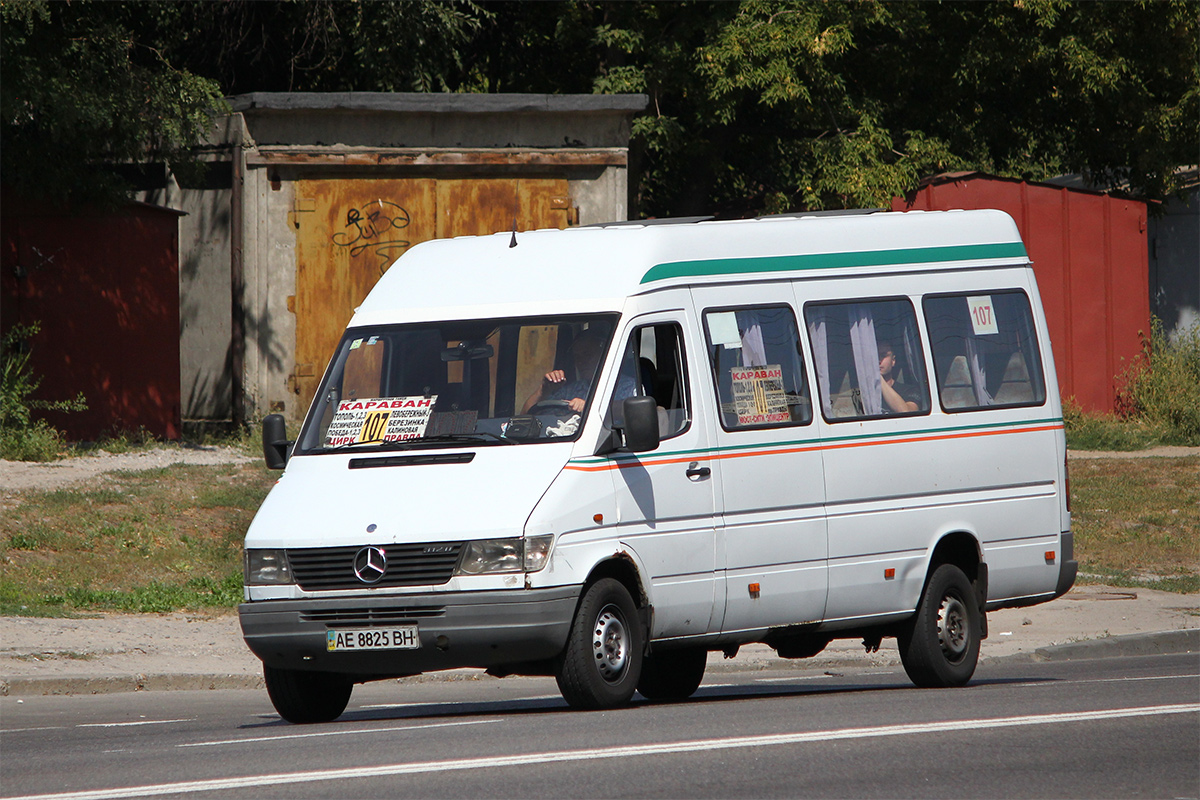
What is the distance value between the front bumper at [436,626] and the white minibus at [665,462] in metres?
0.01

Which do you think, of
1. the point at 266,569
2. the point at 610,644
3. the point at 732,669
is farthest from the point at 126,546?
the point at 610,644

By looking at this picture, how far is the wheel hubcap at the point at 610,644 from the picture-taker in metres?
9.02

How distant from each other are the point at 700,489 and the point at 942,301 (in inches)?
99.1

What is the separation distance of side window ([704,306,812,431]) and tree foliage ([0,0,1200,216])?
13.1 m

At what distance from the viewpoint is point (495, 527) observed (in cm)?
867

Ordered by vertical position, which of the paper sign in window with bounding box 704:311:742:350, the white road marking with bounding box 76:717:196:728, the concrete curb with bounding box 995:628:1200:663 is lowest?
the concrete curb with bounding box 995:628:1200:663

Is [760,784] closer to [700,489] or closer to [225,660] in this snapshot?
[700,489]

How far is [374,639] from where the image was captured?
8836 mm

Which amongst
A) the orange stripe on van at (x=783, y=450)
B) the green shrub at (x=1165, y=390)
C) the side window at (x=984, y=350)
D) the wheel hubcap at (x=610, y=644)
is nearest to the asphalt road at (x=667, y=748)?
the wheel hubcap at (x=610, y=644)

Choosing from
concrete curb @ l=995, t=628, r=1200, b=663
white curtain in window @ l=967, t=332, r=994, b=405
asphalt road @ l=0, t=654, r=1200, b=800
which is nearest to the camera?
asphalt road @ l=0, t=654, r=1200, b=800

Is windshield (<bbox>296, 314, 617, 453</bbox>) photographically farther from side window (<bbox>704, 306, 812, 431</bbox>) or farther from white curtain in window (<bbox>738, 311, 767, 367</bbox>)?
white curtain in window (<bbox>738, 311, 767, 367</bbox>)

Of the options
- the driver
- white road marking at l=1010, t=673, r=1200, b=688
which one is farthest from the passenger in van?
the driver

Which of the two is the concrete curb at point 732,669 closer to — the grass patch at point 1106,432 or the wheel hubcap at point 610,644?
the wheel hubcap at point 610,644

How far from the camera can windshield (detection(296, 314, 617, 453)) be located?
931 cm
